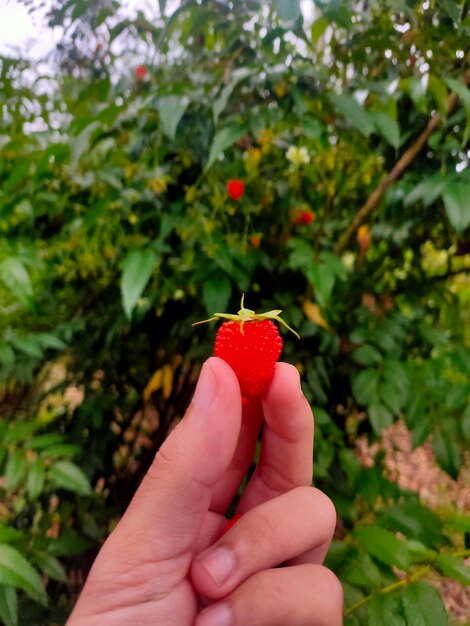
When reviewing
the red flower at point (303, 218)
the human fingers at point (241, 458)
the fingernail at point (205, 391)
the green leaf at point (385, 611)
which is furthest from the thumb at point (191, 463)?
the red flower at point (303, 218)

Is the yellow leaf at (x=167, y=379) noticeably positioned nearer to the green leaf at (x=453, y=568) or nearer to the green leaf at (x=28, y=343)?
the green leaf at (x=28, y=343)

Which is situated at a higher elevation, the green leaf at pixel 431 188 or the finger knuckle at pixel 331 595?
the green leaf at pixel 431 188

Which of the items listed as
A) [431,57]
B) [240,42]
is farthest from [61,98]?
[431,57]

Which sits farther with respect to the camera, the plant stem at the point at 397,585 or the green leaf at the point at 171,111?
the green leaf at the point at 171,111

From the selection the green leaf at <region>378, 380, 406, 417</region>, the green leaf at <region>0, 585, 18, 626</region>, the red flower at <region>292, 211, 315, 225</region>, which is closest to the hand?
the green leaf at <region>0, 585, 18, 626</region>

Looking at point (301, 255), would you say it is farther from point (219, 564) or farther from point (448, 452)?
point (219, 564)

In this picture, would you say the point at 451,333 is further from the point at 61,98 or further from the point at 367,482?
the point at 61,98
